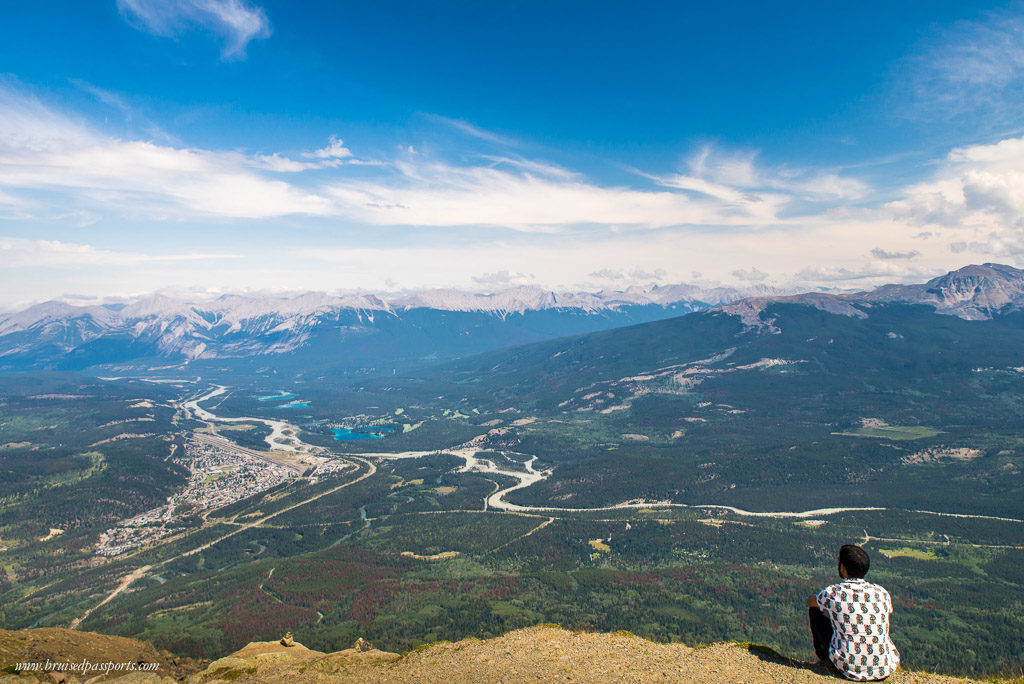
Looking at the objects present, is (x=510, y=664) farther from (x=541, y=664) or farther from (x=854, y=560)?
(x=854, y=560)

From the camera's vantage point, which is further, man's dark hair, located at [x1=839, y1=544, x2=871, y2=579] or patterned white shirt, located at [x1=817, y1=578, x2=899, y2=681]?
patterned white shirt, located at [x1=817, y1=578, x2=899, y2=681]

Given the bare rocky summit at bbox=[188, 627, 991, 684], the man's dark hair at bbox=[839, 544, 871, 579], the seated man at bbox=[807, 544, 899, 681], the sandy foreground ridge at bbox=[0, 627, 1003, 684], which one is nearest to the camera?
the man's dark hair at bbox=[839, 544, 871, 579]

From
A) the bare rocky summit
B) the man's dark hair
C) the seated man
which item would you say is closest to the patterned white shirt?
the seated man

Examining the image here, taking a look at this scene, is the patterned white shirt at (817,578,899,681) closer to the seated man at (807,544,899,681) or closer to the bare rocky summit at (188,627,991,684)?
the seated man at (807,544,899,681)

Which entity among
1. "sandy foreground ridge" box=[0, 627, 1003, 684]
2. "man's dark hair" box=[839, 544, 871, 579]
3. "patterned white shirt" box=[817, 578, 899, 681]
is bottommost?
"sandy foreground ridge" box=[0, 627, 1003, 684]

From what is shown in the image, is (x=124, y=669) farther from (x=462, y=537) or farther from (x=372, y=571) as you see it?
(x=462, y=537)

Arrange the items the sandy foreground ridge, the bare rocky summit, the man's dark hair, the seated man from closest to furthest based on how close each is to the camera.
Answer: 1. the man's dark hair
2. the seated man
3. the bare rocky summit
4. the sandy foreground ridge

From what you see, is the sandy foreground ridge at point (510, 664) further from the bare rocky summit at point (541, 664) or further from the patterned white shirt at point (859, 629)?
the patterned white shirt at point (859, 629)
